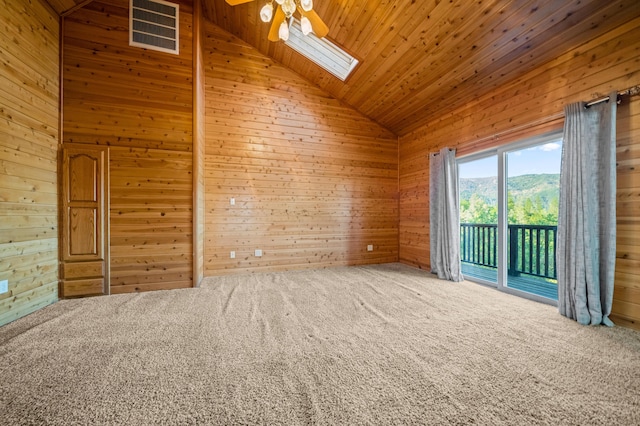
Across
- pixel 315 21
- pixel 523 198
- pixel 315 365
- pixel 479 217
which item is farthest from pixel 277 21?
pixel 479 217

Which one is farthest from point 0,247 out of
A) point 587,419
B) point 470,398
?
point 587,419

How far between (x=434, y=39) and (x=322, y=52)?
6.12ft

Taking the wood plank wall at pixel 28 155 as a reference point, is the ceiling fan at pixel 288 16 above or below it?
above

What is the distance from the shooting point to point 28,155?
97.3 inches

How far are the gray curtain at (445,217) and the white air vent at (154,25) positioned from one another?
4.22 metres

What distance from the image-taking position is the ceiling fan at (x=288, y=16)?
7.04ft

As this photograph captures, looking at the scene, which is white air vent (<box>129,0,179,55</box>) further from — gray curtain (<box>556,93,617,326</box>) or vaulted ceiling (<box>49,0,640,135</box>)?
gray curtain (<box>556,93,617,326</box>)

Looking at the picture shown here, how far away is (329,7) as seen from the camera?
9.61 feet

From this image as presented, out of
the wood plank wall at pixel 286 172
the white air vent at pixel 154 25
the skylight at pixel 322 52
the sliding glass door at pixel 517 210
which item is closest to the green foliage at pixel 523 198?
the sliding glass door at pixel 517 210

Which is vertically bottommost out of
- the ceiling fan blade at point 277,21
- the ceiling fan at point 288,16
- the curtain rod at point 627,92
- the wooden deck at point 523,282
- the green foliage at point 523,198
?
the wooden deck at point 523,282

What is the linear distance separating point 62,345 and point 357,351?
2.22 metres

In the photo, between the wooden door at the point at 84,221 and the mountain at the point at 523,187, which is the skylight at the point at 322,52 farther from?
the wooden door at the point at 84,221

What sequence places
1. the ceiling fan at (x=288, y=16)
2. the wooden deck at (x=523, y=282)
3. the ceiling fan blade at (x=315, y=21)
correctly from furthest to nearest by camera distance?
the wooden deck at (x=523, y=282)
the ceiling fan blade at (x=315, y=21)
the ceiling fan at (x=288, y=16)

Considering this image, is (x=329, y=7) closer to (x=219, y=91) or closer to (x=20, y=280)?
(x=219, y=91)
